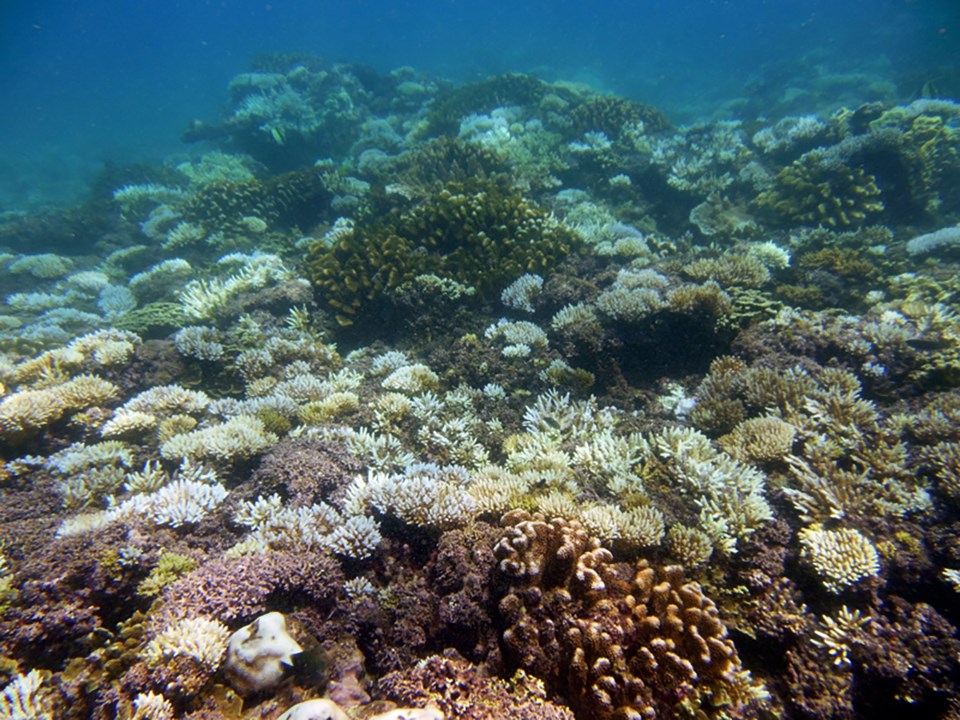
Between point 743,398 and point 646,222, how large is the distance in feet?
25.9

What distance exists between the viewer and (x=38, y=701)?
2623mm

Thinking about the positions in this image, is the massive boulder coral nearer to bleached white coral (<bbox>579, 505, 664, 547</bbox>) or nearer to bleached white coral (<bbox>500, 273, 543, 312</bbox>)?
bleached white coral (<bbox>579, 505, 664, 547</bbox>)

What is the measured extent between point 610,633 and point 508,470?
2.04 m

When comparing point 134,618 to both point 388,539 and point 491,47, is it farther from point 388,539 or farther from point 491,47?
point 491,47

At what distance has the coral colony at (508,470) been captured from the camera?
273 centimetres

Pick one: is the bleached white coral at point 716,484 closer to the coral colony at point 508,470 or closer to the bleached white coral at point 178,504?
the coral colony at point 508,470

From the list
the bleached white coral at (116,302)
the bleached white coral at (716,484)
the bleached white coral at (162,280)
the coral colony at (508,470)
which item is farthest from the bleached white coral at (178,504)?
the bleached white coral at (116,302)

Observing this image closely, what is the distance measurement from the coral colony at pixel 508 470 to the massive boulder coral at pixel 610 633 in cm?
2

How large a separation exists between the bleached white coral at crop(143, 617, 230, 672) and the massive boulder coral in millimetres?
1810

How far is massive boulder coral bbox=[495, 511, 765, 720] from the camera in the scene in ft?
8.27

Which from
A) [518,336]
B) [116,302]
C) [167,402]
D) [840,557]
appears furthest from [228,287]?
[840,557]

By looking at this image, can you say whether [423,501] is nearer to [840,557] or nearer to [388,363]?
[840,557]

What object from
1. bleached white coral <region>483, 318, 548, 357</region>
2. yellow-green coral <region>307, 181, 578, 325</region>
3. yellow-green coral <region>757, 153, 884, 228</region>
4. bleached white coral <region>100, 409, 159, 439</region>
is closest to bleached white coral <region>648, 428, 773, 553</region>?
bleached white coral <region>483, 318, 548, 357</region>

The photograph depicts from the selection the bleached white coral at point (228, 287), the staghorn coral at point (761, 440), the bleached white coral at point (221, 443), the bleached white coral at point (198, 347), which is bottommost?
the staghorn coral at point (761, 440)
